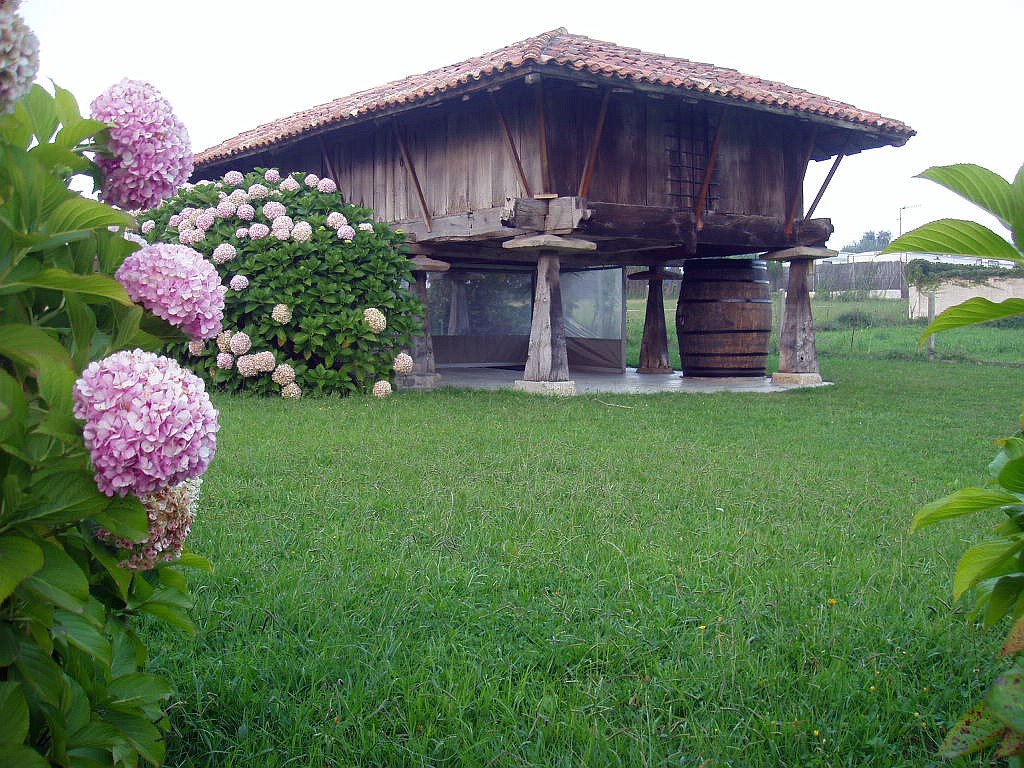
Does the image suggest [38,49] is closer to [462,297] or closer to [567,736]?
[567,736]

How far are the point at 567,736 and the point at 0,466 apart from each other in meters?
1.49

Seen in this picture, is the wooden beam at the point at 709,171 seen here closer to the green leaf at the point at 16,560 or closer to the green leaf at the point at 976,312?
the green leaf at the point at 976,312

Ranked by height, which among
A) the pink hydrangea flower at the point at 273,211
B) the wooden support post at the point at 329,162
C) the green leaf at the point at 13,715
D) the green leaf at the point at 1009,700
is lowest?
the green leaf at the point at 13,715

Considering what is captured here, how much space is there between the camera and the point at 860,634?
286 cm

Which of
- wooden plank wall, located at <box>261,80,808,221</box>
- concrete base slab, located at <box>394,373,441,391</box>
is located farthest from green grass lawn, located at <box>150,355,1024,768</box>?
concrete base slab, located at <box>394,373,441,391</box>

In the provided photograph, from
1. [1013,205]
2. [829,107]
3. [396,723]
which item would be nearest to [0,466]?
[396,723]

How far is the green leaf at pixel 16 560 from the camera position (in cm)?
125

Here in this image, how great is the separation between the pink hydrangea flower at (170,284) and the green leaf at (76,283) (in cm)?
15

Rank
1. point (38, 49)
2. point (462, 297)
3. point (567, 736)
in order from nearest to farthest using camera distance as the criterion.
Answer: point (38, 49) → point (567, 736) → point (462, 297)

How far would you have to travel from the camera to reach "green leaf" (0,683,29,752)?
1.38 meters

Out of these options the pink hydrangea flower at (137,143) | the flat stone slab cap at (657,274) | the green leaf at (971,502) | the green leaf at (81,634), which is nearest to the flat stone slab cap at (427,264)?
the flat stone slab cap at (657,274)

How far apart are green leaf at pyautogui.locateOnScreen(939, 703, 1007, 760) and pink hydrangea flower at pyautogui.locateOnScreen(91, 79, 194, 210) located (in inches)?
68.5

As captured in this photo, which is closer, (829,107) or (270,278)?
(270,278)

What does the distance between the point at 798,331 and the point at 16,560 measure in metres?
12.0
